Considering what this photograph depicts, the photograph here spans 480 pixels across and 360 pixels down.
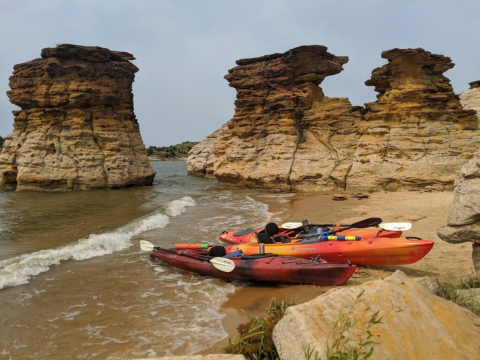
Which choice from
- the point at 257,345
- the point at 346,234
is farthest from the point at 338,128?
the point at 257,345

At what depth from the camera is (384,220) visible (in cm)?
919

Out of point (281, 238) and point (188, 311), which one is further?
point (281, 238)

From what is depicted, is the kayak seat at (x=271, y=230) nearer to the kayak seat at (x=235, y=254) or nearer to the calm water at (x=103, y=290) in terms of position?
the kayak seat at (x=235, y=254)

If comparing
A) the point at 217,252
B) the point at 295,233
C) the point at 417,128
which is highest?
the point at 417,128

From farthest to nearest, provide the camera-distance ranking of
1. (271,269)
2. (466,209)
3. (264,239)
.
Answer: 1. (264,239)
2. (271,269)
3. (466,209)

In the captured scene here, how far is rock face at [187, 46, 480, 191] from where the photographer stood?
14656mm

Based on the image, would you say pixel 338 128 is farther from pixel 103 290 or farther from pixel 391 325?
pixel 391 325

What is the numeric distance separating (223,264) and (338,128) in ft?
48.5

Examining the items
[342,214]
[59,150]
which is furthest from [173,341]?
[59,150]

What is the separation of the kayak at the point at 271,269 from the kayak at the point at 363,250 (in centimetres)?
56

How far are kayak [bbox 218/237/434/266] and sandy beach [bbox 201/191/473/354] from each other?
226mm

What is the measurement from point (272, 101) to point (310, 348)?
1908cm

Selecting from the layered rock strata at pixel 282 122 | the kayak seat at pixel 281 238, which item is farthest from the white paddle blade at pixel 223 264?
the layered rock strata at pixel 282 122

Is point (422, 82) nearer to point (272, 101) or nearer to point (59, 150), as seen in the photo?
point (272, 101)
